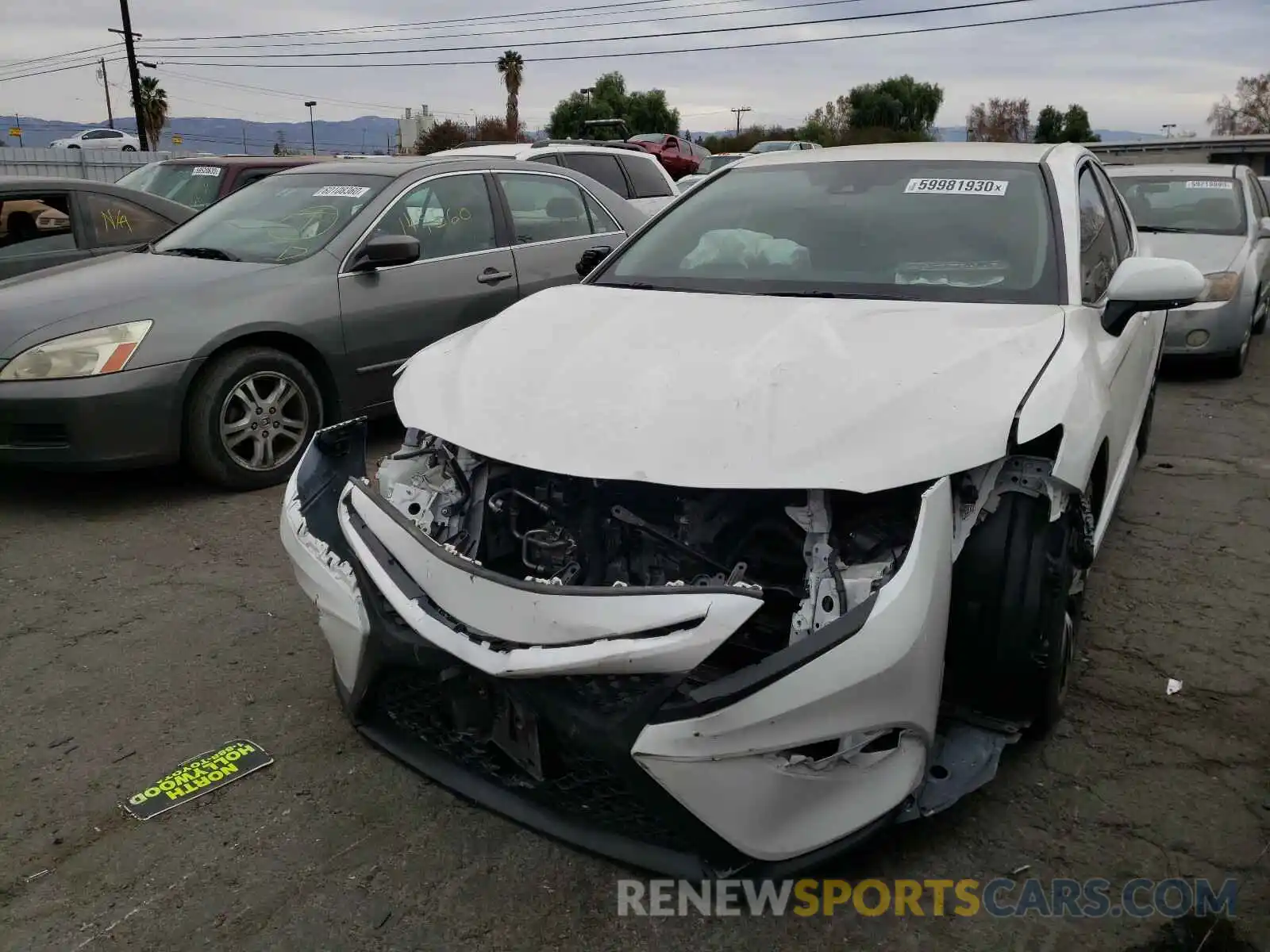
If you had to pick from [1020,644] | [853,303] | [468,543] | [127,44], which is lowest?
[1020,644]

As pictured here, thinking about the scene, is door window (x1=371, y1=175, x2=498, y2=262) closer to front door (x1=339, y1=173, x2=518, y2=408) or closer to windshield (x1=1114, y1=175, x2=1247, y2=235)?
front door (x1=339, y1=173, x2=518, y2=408)

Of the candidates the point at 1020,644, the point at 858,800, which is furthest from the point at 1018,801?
the point at 858,800

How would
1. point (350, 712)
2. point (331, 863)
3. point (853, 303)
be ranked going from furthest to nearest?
point (853, 303) < point (350, 712) < point (331, 863)

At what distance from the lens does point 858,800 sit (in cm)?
217

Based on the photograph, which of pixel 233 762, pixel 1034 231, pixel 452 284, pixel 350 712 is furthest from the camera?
pixel 452 284

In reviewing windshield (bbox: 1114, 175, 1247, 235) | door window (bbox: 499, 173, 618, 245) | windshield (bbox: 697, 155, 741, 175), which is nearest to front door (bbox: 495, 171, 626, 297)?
door window (bbox: 499, 173, 618, 245)

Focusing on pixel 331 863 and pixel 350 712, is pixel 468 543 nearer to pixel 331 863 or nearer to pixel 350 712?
pixel 350 712

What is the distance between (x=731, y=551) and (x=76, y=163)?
22.8m

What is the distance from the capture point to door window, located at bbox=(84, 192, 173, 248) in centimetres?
654

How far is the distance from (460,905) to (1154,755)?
1915mm

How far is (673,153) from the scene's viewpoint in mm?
24266

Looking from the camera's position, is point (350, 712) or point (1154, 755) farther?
point (1154, 755)

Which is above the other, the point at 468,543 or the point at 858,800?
the point at 468,543

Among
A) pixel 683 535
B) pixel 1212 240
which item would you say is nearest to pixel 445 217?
pixel 683 535
